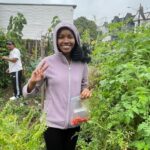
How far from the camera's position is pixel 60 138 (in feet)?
12.7

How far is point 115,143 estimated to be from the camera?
286cm

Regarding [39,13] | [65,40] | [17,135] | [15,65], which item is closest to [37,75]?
[65,40]

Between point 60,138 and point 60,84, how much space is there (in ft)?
1.60

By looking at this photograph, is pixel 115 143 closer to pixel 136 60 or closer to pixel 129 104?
pixel 129 104

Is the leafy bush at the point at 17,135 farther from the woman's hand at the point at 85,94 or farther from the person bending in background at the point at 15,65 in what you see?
the person bending in background at the point at 15,65

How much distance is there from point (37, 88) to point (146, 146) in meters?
1.41

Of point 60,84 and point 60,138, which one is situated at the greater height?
point 60,84

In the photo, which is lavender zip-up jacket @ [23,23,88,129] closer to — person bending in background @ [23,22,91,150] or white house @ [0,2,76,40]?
person bending in background @ [23,22,91,150]

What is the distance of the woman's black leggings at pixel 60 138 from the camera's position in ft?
12.5

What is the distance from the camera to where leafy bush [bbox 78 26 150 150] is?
2711mm

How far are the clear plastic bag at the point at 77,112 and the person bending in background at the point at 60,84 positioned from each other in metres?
0.03

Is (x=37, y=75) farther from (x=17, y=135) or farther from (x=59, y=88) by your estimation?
(x=17, y=135)

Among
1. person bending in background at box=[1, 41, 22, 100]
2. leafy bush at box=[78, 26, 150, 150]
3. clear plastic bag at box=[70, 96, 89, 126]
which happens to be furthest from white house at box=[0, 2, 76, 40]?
leafy bush at box=[78, 26, 150, 150]

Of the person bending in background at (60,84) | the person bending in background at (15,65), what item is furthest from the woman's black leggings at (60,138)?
the person bending in background at (15,65)
